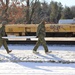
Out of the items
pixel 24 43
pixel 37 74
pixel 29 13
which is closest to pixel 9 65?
pixel 37 74

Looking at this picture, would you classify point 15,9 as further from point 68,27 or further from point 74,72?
point 74,72

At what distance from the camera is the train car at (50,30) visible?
2030 centimetres

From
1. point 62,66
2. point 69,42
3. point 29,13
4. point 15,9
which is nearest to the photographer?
point 62,66

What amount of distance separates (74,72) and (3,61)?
11.0 feet

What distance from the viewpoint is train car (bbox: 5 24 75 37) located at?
2030 centimetres

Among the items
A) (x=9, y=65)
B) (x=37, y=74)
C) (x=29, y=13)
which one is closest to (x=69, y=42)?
(x=9, y=65)

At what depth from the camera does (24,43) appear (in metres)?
16.2

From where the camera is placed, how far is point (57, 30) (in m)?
20.5

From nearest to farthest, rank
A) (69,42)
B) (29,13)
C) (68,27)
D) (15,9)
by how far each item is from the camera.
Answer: (69,42) < (68,27) < (15,9) < (29,13)

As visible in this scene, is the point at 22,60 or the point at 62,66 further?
the point at 22,60

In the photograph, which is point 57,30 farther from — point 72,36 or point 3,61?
point 3,61

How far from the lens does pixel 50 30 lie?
810 inches

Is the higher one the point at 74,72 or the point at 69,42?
the point at 74,72

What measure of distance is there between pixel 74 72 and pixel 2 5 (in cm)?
3130
